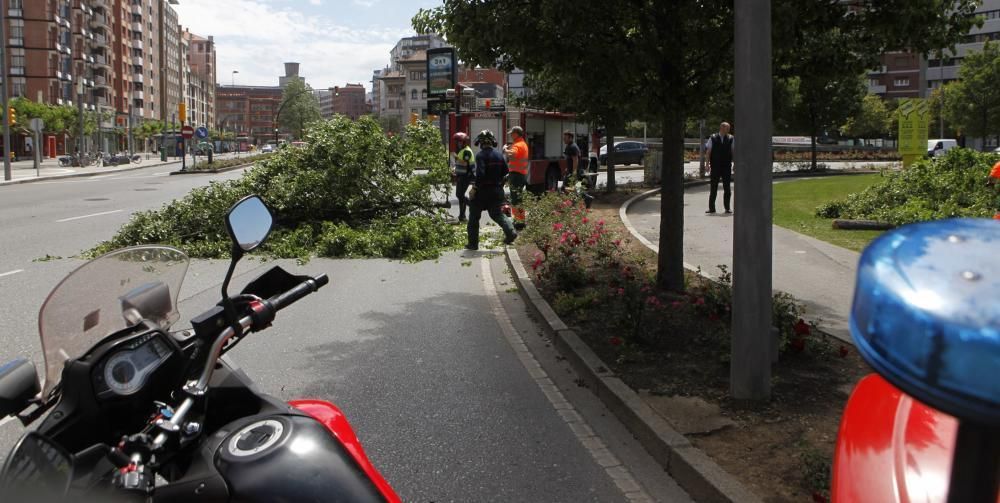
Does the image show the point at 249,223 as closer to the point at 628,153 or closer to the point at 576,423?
the point at 576,423

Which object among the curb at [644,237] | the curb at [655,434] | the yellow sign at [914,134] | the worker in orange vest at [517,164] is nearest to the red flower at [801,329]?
the curb at [644,237]

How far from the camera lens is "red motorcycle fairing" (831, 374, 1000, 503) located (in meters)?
1.34

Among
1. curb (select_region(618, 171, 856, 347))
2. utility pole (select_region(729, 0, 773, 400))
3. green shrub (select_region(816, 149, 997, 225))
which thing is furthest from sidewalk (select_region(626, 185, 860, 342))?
green shrub (select_region(816, 149, 997, 225))

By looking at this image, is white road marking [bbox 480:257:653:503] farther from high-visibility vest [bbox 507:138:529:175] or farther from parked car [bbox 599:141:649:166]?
parked car [bbox 599:141:649:166]

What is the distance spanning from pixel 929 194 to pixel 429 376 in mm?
11489

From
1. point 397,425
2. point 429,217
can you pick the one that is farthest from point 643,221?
point 397,425

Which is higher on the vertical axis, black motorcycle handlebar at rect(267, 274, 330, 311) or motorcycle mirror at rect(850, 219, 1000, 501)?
motorcycle mirror at rect(850, 219, 1000, 501)

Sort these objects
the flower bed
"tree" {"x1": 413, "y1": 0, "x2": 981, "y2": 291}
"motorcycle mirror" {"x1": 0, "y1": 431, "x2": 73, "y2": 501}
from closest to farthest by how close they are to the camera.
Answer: "motorcycle mirror" {"x1": 0, "y1": 431, "x2": 73, "y2": 501} → the flower bed → "tree" {"x1": 413, "y1": 0, "x2": 981, "y2": 291}

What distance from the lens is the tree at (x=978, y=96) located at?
56.5 metres

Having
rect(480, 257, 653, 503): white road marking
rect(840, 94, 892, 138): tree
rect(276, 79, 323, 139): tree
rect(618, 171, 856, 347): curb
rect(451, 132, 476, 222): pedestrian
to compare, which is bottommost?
rect(480, 257, 653, 503): white road marking

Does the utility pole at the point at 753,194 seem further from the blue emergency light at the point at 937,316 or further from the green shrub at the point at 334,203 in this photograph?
the green shrub at the point at 334,203

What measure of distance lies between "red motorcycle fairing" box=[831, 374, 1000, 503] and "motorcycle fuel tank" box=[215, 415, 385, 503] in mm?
991

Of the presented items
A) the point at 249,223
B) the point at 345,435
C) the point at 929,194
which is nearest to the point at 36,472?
the point at 345,435

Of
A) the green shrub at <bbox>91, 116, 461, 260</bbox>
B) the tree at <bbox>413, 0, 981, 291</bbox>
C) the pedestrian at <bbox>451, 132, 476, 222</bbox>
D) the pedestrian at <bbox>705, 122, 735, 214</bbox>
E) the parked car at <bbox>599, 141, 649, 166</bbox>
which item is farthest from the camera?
the parked car at <bbox>599, 141, 649, 166</bbox>
